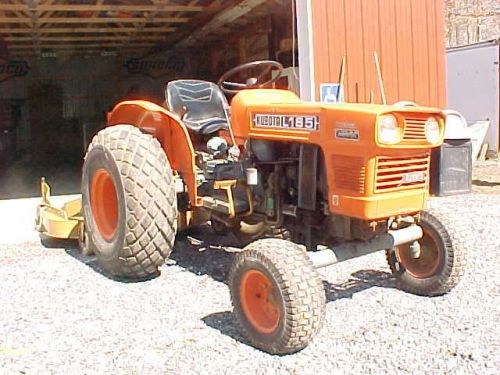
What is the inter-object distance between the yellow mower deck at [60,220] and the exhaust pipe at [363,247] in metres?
2.35

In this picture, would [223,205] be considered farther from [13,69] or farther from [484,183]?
[13,69]

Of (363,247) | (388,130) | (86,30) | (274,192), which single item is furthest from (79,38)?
(388,130)

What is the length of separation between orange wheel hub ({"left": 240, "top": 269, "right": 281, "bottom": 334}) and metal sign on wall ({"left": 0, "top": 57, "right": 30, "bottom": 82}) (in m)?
13.8

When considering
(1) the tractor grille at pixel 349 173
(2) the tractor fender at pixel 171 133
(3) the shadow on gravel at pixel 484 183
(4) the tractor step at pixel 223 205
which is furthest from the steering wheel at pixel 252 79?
(3) the shadow on gravel at pixel 484 183

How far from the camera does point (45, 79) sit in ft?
53.4

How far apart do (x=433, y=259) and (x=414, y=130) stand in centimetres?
100

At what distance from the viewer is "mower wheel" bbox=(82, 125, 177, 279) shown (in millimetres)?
3920

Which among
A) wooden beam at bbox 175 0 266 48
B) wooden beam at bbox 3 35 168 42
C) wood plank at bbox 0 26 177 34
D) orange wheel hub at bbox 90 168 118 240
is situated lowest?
orange wheel hub at bbox 90 168 118 240

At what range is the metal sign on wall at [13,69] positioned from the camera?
1542cm

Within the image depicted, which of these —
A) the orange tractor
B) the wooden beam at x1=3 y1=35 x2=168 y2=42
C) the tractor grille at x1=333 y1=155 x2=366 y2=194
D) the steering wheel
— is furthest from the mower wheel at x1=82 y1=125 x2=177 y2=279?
the wooden beam at x1=3 y1=35 x2=168 y2=42

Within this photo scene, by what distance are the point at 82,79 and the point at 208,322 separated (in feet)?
46.4

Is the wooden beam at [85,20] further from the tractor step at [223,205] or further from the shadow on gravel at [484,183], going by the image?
the tractor step at [223,205]

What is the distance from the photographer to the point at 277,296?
2953 millimetres

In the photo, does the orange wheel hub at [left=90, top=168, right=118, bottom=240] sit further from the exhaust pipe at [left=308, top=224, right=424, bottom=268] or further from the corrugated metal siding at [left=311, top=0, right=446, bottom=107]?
the corrugated metal siding at [left=311, top=0, right=446, bottom=107]
